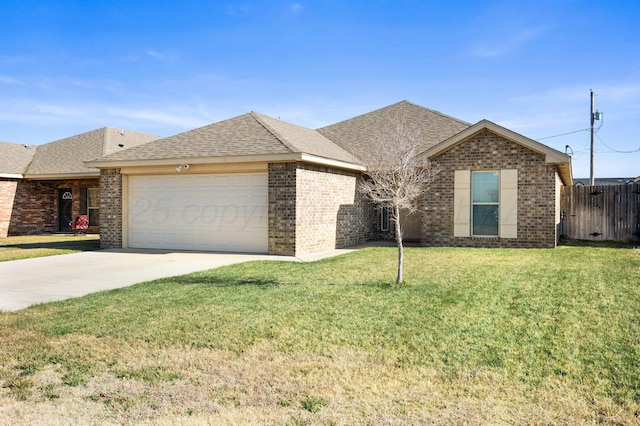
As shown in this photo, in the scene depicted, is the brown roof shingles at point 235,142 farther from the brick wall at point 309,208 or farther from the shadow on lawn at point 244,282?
the shadow on lawn at point 244,282

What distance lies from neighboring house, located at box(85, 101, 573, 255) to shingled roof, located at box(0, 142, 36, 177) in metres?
9.44

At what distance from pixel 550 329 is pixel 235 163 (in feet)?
34.1

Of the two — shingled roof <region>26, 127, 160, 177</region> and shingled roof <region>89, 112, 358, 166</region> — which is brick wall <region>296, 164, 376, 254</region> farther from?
shingled roof <region>26, 127, 160, 177</region>

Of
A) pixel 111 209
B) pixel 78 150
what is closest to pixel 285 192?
pixel 111 209

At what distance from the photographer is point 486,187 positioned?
1534 cm

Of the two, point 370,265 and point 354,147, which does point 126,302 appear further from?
point 354,147

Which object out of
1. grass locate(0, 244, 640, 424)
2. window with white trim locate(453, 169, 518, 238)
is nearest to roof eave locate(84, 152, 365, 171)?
window with white trim locate(453, 169, 518, 238)

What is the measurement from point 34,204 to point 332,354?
23633 millimetres

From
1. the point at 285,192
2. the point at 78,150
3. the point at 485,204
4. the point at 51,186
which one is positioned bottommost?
the point at 485,204

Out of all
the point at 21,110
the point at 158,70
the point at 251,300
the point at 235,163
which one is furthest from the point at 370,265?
the point at 21,110

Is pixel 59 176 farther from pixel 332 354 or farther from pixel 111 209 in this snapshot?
pixel 332 354

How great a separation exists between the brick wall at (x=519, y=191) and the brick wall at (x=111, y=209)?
1002cm

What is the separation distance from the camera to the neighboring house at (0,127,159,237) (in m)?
22.9

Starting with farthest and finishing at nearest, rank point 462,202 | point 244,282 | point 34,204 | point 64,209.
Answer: point 64,209 < point 34,204 < point 462,202 < point 244,282
